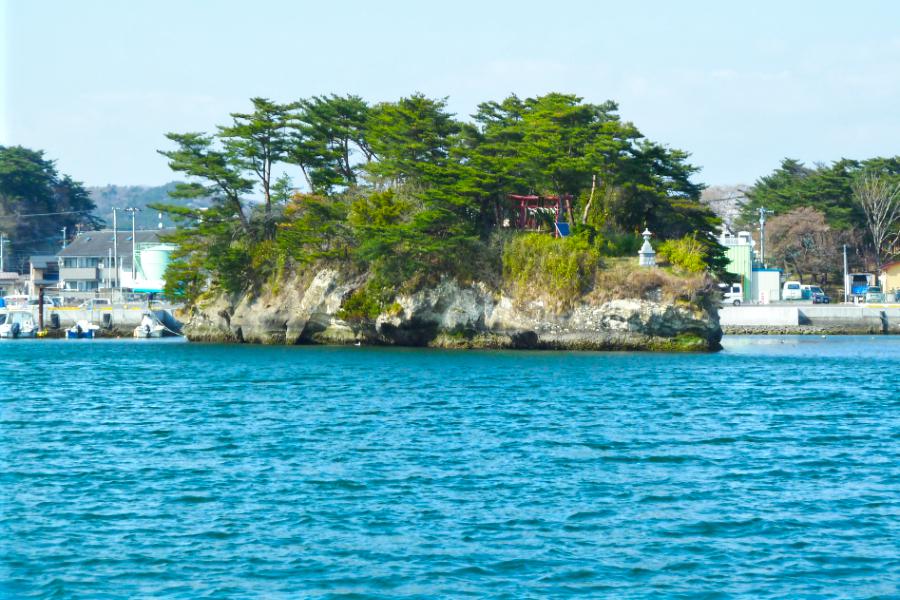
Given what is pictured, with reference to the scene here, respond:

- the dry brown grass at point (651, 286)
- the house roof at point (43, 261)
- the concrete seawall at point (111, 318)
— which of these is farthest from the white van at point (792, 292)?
the house roof at point (43, 261)

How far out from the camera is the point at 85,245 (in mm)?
121500

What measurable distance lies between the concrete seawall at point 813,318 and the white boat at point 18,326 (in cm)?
5731

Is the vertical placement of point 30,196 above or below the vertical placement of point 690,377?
above

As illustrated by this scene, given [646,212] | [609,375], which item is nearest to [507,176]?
[646,212]

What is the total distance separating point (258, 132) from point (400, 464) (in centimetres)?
5065

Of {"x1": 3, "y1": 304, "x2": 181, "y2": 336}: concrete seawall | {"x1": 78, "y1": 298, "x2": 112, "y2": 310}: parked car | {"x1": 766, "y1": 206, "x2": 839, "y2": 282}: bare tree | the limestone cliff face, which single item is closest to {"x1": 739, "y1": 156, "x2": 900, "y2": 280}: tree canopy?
{"x1": 766, "y1": 206, "x2": 839, "y2": 282}: bare tree

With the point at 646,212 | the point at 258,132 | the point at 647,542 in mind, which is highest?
the point at 258,132

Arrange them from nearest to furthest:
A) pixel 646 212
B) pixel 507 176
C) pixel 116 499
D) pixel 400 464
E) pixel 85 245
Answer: pixel 116 499, pixel 400 464, pixel 507 176, pixel 646 212, pixel 85 245

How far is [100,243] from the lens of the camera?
12150cm

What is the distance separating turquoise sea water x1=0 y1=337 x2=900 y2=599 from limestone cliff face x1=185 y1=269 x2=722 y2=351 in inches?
640

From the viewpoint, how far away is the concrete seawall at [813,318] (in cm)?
8094

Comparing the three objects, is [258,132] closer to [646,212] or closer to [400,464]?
[646,212]

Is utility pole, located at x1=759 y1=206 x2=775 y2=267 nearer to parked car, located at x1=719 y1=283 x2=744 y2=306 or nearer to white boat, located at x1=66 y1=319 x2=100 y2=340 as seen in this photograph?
parked car, located at x1=719 y1=283 x2=744 y2=306

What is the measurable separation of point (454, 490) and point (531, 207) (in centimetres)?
4975
